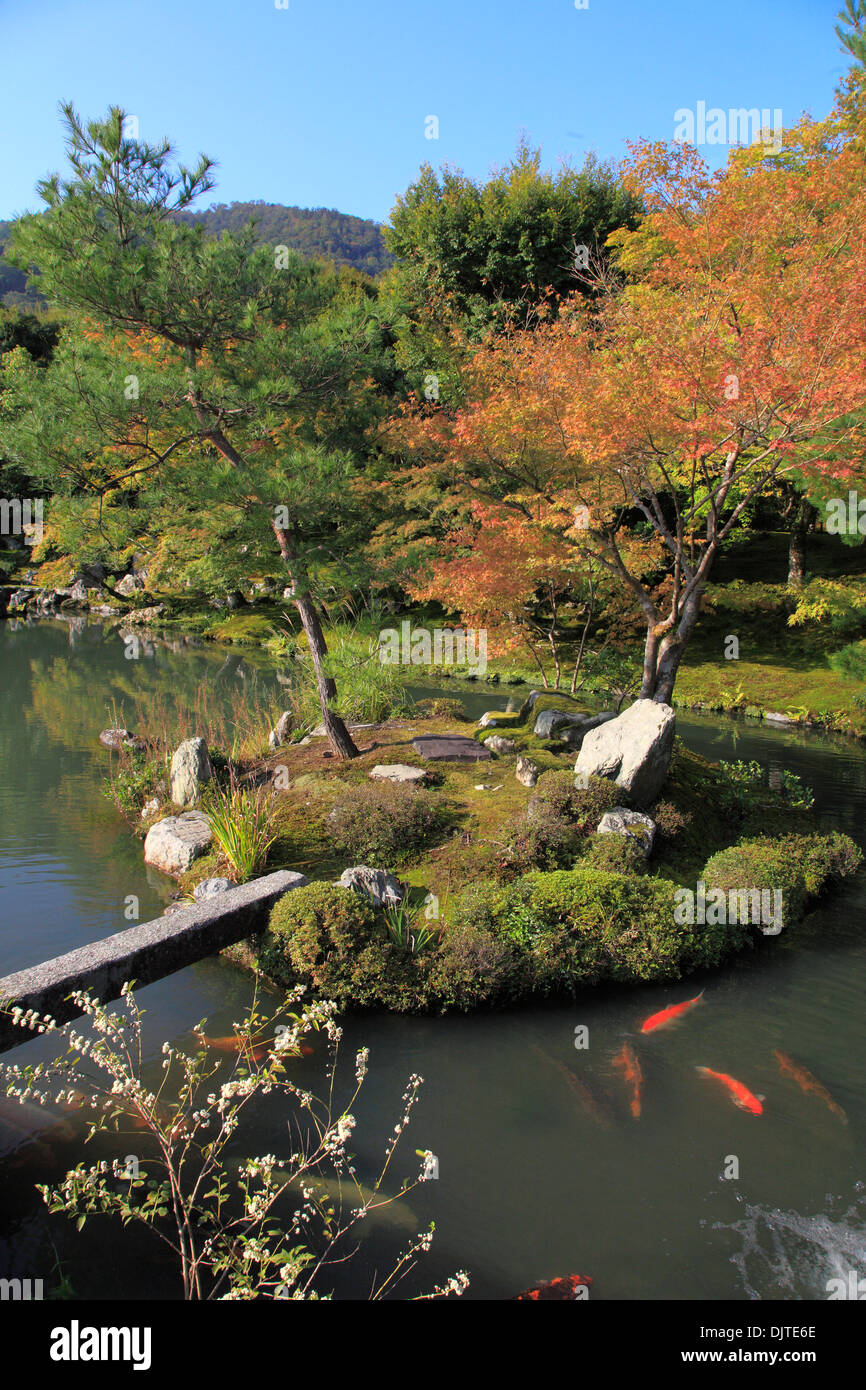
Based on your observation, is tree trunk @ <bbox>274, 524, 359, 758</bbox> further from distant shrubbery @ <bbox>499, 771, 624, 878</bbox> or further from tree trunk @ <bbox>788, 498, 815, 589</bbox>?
tree trunk @ <bbox>788, 498, 815, 589</bbox>

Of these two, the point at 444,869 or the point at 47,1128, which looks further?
the point at 444,869

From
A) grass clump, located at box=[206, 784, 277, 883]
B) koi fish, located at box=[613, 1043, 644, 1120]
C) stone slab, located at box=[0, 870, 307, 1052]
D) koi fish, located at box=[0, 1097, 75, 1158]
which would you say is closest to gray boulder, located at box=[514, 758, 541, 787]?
grass clump, located at box=[206, 784, 277, 883]

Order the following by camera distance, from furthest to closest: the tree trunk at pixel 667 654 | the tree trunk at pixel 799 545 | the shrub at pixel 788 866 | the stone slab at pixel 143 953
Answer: the tree trunk at pixel 799 545, the tree trunk at pixel 667 654, the shrub at pixel 788 866, the stone slab at pixel 143 953

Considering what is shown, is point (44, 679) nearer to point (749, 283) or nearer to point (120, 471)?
point (120, 471)

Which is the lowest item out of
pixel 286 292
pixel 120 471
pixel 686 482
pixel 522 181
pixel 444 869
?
pixel 444 869

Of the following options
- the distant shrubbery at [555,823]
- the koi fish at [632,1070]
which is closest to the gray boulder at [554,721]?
the distant shrubbery at [555,823]

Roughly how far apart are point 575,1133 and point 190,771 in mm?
5816

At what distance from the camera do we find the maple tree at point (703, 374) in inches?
299

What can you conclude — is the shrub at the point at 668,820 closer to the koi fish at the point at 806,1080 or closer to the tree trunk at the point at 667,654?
the tree trunk at the point at 667,654

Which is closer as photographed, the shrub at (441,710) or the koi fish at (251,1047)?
the koi fish at (251,1047)

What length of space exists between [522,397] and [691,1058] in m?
7.68

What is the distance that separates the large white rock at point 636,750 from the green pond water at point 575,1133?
1910mm
